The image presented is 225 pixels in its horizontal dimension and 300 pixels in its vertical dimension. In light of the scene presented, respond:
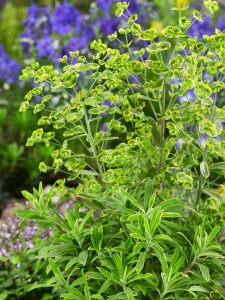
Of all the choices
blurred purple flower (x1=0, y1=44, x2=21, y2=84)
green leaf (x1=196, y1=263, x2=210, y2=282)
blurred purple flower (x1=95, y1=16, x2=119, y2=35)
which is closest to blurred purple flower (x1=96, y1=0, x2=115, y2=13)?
blurred purple flower (x1=95, y1=16, x2=119, y2=35)

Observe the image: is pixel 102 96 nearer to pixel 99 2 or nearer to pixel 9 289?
pixel 9 289

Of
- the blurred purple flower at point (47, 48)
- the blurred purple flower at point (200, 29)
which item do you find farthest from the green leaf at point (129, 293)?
the blurred purple flower at point (200, 29)

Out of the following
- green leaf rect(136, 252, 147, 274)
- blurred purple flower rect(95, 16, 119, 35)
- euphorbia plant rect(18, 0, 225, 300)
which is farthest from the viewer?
blurred purple flower rect(95, 16, 119, 35)

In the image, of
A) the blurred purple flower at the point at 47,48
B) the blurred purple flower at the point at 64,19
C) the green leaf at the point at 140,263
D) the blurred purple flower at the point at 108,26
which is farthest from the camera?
the blurred purple flower at the point at 64,19

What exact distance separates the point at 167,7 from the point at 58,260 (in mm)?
4084

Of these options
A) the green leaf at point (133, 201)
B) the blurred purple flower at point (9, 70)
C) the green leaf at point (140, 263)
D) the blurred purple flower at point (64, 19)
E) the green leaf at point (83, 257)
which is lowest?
the green leaf at point (83, 257)

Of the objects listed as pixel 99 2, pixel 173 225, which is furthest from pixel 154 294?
pixel 99 2

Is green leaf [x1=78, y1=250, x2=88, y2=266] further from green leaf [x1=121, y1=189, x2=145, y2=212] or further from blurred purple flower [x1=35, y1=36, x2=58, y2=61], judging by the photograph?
blurred purple flower [x1=35, y1=36, x2=58, y2=61]

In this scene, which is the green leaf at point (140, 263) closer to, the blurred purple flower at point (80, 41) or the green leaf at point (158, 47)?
the green leaf at point (158, 47)

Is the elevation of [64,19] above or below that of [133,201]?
above

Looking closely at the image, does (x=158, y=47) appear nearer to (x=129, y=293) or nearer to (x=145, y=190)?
(x=145, y=190)

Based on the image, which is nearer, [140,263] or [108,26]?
[140,263]

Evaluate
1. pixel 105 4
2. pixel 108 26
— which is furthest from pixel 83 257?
pixel 105 4

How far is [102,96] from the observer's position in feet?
7.08
